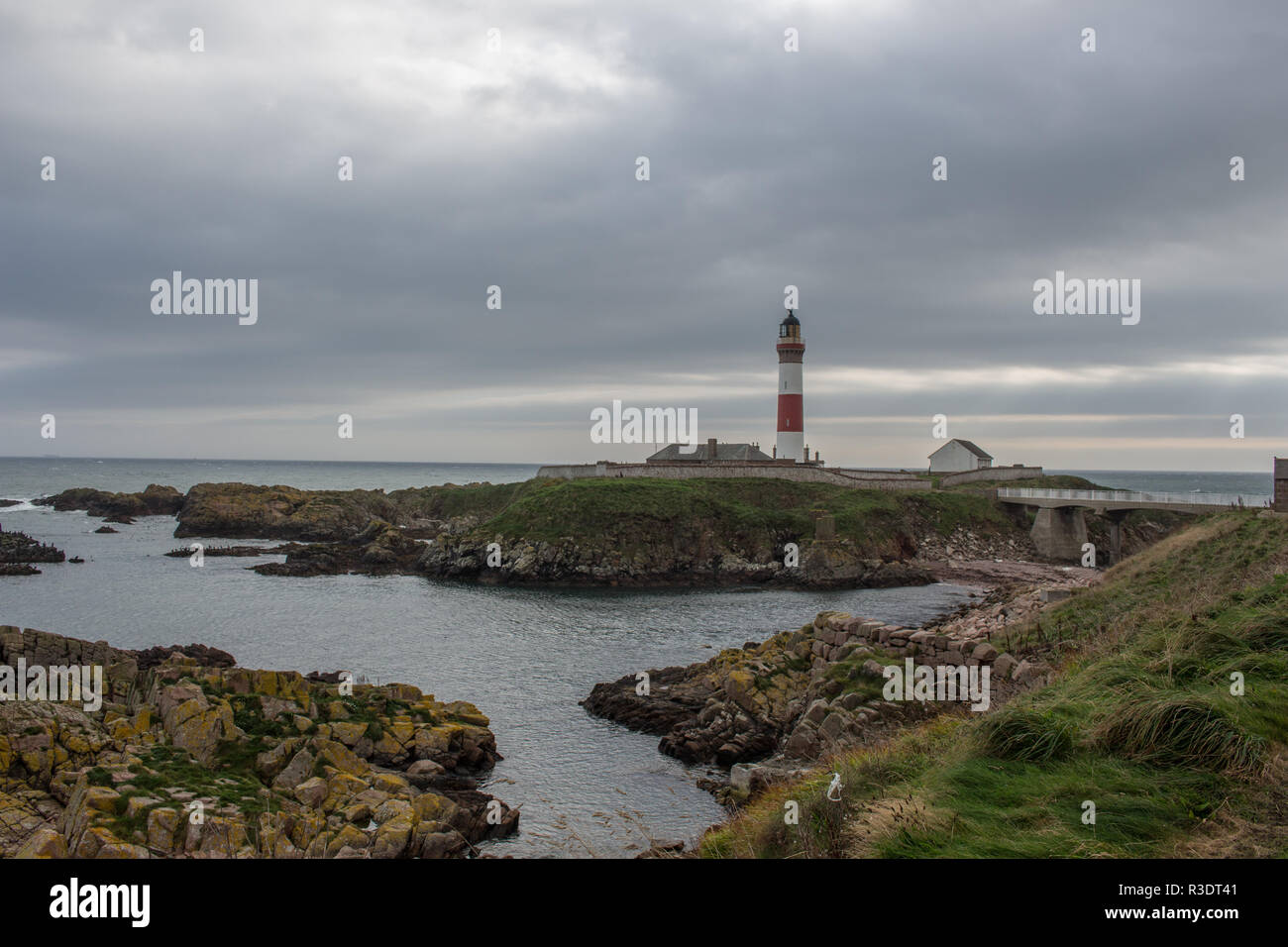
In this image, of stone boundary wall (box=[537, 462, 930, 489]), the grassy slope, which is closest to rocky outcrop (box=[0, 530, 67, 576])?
stone boundary wall (box=[537, 462, 930, 489])

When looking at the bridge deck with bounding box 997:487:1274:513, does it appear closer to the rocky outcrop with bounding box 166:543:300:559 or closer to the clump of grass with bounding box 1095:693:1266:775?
the clump of grass with bounding box 1095:693:1266:775

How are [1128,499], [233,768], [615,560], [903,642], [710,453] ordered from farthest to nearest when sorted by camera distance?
[710,453], [615,560], [1128,499], [903,642], [233,768]

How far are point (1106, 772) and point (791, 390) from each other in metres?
76.3

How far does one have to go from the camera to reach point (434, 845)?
14617 mm

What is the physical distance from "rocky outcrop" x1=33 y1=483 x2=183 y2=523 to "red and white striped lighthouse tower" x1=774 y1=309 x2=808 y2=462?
85522mm

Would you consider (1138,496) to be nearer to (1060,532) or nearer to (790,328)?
(1060,532)

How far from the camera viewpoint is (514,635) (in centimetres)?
4009

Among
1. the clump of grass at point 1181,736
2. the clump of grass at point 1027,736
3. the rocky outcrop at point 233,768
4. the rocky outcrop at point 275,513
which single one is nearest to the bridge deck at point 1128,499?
the clump of grass at point 1027,736

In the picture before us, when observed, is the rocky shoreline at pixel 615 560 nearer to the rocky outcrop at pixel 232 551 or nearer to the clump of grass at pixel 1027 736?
the rocky outcrop at pixel 232 551

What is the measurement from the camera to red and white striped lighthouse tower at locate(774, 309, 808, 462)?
8119 cm

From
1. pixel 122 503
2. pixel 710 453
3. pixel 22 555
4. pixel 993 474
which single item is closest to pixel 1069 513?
pixel 993 474

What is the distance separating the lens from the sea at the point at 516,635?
19453 millimetres

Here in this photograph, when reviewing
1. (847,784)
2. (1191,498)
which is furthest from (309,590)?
(1191,498)
